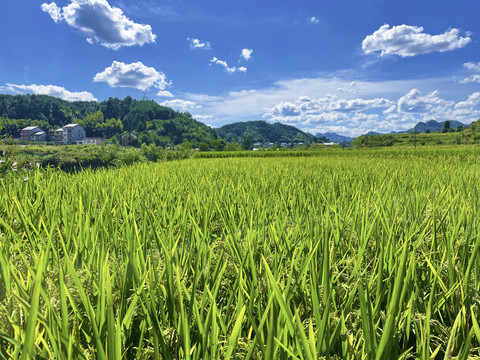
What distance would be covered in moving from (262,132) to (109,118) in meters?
92.8

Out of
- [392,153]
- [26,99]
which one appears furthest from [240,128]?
[392,153]

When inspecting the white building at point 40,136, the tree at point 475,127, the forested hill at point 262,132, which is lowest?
the tree at point 475,127

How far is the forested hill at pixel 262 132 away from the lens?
6649 inches

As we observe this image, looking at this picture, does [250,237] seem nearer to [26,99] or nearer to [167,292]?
[167,292]

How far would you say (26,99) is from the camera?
102 meters

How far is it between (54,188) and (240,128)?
602ft

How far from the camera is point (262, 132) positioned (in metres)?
176

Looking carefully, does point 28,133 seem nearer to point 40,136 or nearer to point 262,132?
point 40,136

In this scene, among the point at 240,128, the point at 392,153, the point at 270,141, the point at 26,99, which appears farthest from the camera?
the point at 240,128

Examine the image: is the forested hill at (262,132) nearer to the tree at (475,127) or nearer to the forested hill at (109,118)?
the forested hill at (109,118)

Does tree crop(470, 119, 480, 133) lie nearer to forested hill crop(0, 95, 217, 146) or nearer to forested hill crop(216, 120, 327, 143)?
forested hill crop(0, 95, 217, 146)

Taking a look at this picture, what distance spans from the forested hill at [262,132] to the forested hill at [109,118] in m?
52.2

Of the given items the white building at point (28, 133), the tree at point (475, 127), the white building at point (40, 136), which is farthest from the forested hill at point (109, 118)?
the tree at point (475, 127)

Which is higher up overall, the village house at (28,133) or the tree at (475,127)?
the village house at (28,133)
